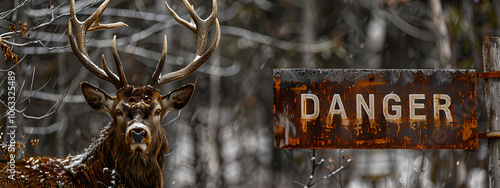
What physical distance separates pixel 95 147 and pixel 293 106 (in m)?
2.91

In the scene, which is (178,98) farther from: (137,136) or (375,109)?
(375,109)

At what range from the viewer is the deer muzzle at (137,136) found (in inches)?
284

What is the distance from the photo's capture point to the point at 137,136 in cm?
723

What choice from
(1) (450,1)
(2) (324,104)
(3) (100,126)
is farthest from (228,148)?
(2) (324,104)

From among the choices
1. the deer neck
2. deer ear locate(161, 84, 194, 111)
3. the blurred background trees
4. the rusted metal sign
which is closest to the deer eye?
the deer neck

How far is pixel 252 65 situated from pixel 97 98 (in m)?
10.1

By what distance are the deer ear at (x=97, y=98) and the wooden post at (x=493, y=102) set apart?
3.75m

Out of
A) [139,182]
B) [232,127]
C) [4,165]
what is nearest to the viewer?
[139,182]

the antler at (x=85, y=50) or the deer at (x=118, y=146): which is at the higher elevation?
the antler at (x=85, y=50)

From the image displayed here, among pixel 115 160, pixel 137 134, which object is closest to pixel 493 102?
pixel 137 134

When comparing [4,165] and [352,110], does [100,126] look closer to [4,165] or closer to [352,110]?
[4,165]

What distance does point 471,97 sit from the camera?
5.91 m

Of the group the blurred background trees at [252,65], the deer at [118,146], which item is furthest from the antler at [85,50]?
the blurred background trees at [252,65]

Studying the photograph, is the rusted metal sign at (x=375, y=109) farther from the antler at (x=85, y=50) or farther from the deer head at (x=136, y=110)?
the antler at (x=85, y=50)
